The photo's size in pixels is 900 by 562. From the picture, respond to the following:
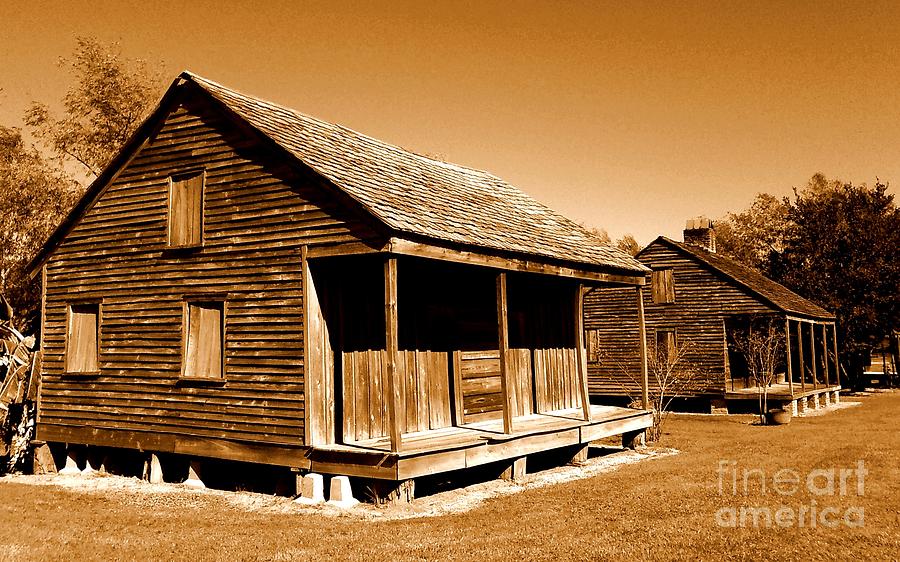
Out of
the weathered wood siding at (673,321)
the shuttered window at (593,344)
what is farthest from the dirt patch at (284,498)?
the shuttered window at (593,344)

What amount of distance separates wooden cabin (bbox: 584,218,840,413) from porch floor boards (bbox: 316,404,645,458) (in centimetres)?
1139

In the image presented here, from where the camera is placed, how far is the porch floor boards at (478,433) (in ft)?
37.9

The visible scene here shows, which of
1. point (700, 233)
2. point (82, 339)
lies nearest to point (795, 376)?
point (700, 233)

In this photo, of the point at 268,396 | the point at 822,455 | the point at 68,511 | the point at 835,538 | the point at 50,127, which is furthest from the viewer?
the point at 50,127

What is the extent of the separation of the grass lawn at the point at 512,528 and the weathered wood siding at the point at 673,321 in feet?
45.6

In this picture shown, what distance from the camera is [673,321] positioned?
2958cm

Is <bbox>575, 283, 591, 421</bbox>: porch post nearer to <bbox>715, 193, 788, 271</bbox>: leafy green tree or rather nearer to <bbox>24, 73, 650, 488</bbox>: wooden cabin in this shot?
<bbox>24, 73, 650, 488</bbox>: wooden cabin

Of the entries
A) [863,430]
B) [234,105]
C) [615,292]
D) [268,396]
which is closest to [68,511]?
[268,396]

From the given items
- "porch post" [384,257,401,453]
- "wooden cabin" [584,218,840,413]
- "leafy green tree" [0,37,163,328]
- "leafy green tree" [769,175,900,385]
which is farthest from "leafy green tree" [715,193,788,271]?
"porch post" [384,257,401,453]

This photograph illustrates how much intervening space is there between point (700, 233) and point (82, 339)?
26834mm

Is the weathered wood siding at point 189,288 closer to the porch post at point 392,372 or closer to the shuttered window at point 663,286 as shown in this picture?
the porch post at point 392,372

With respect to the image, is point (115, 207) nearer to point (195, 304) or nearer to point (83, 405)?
point (195, 304)

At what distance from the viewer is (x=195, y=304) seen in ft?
45.7

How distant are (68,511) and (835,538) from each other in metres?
10.3
